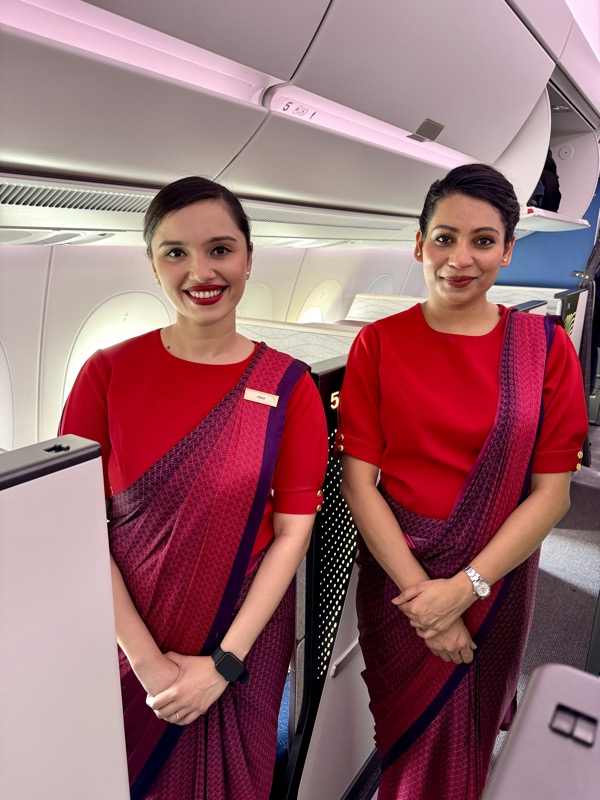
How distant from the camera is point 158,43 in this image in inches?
60.0

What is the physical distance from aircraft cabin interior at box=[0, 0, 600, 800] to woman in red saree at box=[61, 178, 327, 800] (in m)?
0.28

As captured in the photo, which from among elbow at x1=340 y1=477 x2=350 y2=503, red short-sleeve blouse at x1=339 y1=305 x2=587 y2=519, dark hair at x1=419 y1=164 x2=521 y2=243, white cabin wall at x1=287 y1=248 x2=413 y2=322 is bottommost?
elbow at x1=340 y1=477 x2=350 y2=503

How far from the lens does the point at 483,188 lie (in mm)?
1480

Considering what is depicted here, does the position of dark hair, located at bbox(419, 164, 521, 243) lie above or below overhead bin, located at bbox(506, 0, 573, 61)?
below

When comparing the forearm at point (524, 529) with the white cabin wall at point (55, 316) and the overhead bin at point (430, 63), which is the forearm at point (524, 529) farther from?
the white cabin wall at point (55, 316)

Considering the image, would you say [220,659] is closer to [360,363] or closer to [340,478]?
[340,478]

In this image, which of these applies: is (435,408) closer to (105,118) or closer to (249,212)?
(105,118)

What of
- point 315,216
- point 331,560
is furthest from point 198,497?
point 315,216

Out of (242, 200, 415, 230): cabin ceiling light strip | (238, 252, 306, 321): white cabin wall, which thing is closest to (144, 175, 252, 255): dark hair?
(242, 200, 415, 230): cabin ceiling light strip

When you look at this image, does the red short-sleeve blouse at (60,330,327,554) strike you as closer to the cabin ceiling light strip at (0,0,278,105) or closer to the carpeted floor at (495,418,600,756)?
the cabin ceiling light strip at (0,0,278,105)

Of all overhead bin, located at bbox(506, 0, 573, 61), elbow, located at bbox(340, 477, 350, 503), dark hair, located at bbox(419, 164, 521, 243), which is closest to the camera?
dark hair, located at bbox(419, 164, 521, 243)

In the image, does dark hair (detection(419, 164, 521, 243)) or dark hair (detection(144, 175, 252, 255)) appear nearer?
dark hair (detection(144, 175, 252, 255))

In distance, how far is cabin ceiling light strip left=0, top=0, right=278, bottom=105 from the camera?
1.27m

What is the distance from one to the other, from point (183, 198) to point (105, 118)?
52cm
